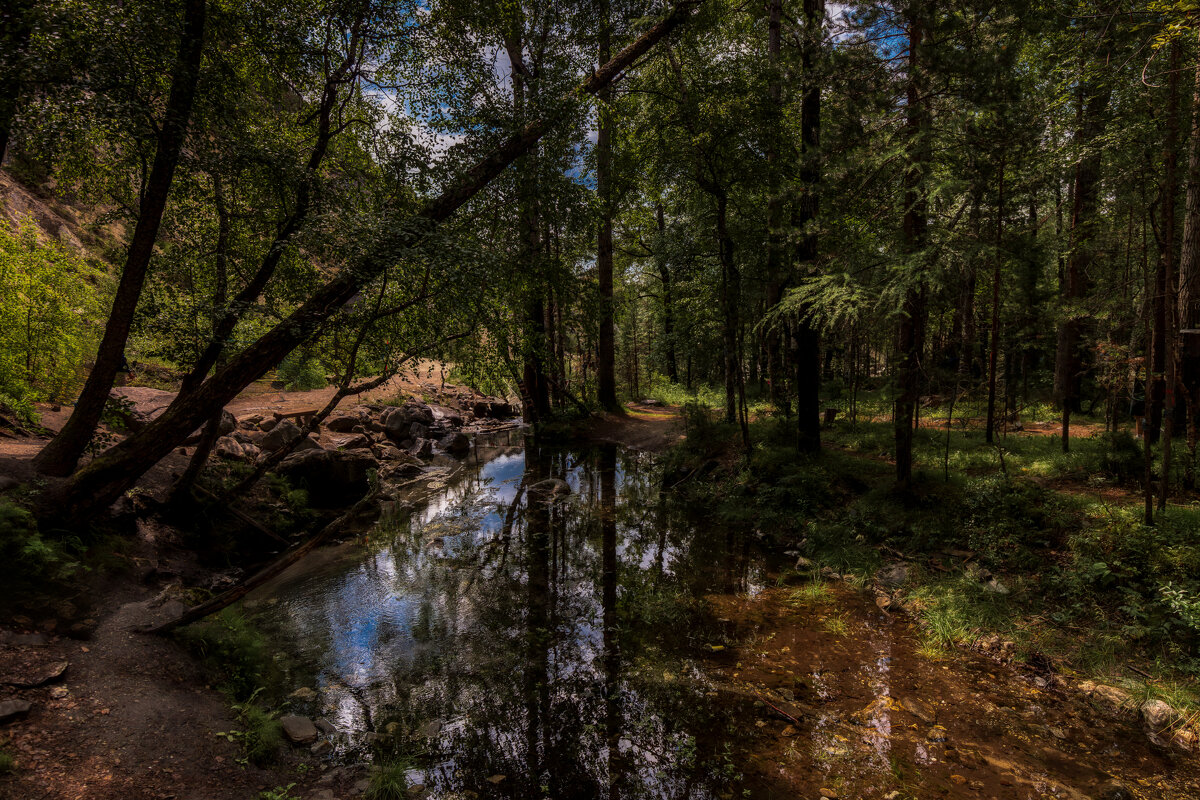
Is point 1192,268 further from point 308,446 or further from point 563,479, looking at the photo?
point 308,446

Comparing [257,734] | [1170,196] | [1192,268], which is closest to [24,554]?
[257,734]

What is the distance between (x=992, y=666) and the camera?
5.22 meters

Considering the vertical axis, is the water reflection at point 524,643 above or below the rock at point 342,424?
below

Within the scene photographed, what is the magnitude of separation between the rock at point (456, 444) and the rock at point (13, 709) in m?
13.3

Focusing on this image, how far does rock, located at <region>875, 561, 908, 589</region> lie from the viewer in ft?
22.5

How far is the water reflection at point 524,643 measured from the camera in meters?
4.04

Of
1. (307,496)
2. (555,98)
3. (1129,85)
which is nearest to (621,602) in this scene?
(307,496)

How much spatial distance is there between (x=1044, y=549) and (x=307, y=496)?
Answer: 1282cm

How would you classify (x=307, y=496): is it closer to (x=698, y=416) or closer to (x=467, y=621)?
(x=467, y=621)

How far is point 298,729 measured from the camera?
13.7ft

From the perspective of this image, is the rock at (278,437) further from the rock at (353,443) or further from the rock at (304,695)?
the rock at (304,695)

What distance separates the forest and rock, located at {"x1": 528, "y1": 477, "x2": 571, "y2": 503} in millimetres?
182

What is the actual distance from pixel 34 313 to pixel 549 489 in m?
10.3

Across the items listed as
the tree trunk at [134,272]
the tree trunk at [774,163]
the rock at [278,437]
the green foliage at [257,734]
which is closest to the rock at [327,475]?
the rock at [278,437]
